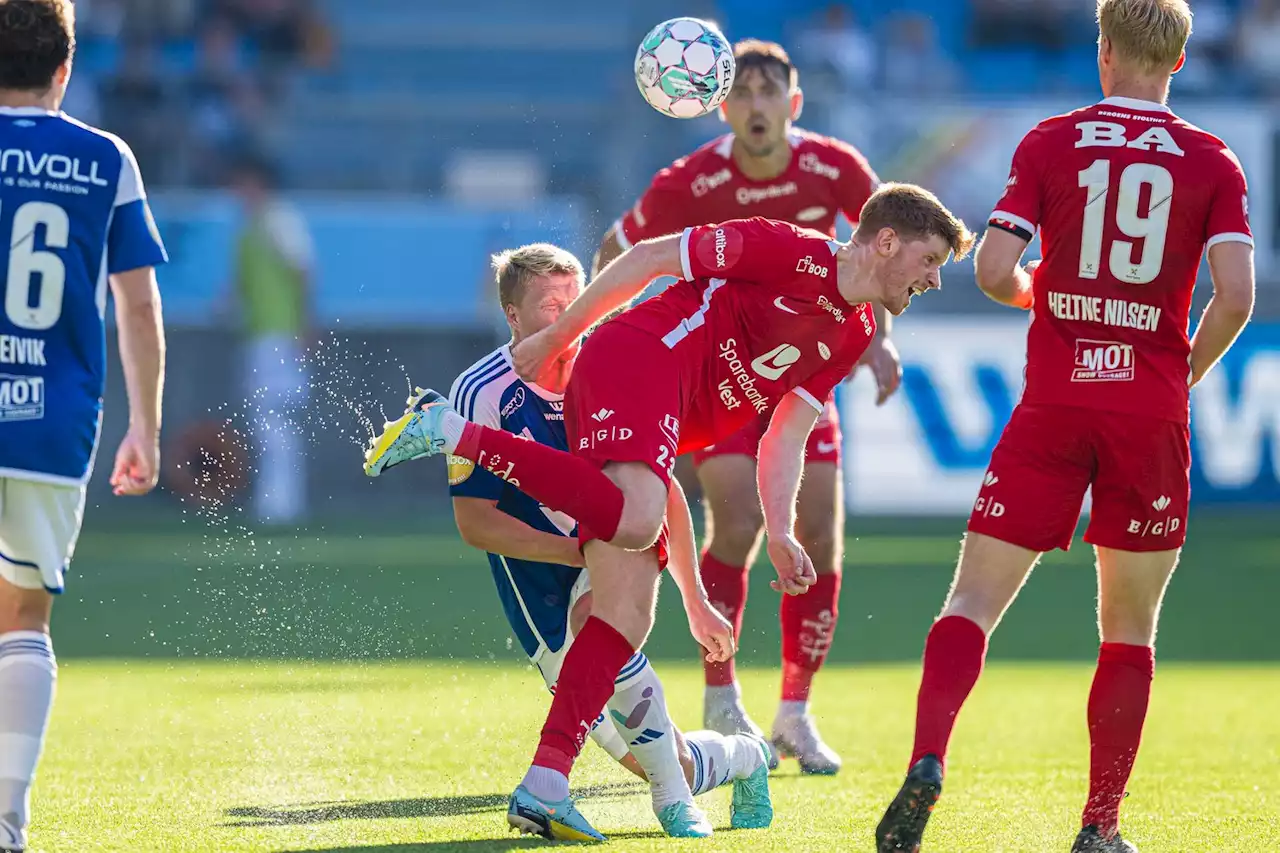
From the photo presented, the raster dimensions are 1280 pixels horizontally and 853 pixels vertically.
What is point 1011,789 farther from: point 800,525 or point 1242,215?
point 1242,215

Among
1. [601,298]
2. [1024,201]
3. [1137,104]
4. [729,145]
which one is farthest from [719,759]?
[729,145]

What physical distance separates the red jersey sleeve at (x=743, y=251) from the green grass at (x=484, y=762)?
1.47 m

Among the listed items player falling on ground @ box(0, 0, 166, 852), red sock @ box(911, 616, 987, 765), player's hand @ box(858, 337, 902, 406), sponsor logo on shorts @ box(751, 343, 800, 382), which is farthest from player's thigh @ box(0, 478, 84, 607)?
player's hand @ box(858, 337, 902, 406)

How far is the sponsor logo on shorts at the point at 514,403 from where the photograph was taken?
5285 mm

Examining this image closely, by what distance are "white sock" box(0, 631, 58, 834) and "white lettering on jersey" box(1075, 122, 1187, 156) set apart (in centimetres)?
280

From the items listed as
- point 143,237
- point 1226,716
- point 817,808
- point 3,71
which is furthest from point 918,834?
point 1226,716

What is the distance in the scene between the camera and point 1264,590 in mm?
11789

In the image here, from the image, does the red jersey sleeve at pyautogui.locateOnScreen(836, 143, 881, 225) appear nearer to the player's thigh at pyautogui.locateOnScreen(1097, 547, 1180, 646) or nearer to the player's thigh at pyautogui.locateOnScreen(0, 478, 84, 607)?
the player's thigh at pyautogui.locateOnScreen(1097, 547, 1180, 646)

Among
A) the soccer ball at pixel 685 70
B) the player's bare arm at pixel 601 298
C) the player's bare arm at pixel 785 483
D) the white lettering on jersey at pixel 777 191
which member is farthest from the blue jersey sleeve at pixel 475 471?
the white lettering on jersey at pixel 777 191

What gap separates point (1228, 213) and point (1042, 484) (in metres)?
Result: 0.82

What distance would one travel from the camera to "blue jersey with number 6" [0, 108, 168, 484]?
429 centimetres

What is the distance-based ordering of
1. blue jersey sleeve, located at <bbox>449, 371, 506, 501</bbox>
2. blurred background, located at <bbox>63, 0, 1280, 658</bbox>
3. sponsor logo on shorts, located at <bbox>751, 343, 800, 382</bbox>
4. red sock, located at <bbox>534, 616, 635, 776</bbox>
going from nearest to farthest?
red sock, located at <bbox>534, 616, 635, 776</bbox>
blue jersey sleeve, located at <bbox>449, 371, 506, 501</bbox>
sponsor logo on shorts, located at <bbox>751, 343, 800, 382</bbox>
blurred background, located at <bbox>63, 0, 1280, 658</bbox>

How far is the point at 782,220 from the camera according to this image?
6.66 m

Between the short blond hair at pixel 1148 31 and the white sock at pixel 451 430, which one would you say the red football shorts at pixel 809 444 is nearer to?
the white sock at pixel 451 430
